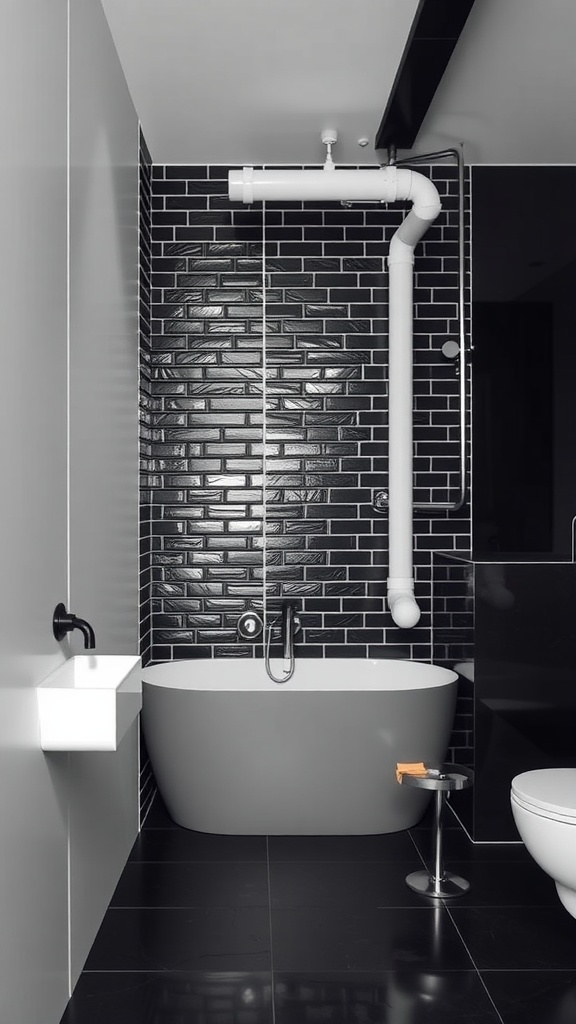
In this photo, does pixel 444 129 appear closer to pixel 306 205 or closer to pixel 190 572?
pixel 306 205

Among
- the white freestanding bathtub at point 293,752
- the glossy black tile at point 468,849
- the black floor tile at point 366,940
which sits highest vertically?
the white freestanding bathtub at point 293,752

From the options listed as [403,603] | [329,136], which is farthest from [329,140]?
[403,603]

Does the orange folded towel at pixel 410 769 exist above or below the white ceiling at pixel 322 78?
below

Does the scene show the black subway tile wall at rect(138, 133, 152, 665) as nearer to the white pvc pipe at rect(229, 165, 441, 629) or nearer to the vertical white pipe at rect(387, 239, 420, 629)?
the white pvc pipe at rect(229, 165, 441, 629)

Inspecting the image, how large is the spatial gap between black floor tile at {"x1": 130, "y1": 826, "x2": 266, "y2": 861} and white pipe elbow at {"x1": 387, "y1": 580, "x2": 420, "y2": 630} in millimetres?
1164

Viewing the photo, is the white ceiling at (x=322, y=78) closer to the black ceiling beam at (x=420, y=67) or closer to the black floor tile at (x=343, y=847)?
the black ceiling beam at (x=420, y=67)
